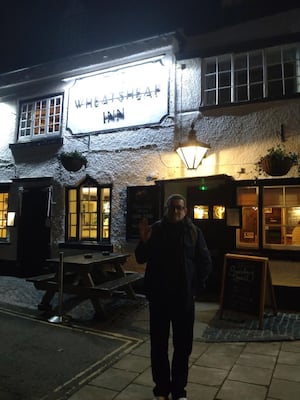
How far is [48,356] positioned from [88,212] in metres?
5.42

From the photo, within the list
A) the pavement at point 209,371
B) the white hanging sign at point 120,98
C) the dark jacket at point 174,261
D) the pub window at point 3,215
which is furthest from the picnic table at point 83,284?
the pub window at point 3,215

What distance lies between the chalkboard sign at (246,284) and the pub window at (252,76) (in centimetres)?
376

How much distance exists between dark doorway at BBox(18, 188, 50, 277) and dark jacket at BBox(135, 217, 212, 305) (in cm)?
759

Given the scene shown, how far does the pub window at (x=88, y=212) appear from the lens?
9703mm

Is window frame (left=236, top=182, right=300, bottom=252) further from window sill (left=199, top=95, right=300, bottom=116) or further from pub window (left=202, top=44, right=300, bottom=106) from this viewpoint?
pub window (left=202, top=44, right=300, bottom=106)

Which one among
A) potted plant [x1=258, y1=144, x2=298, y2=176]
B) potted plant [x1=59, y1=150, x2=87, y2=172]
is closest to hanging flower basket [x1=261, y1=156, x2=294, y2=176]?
potted plant [x1=258, y1=144, x2=298, y2=176]

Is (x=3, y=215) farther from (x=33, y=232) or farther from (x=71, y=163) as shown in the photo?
(x=71, y=163)

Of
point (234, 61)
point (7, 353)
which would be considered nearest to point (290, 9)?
point (234, 61)

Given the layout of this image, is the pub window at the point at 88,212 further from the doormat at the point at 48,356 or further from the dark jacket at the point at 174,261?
the dark jacket at the point at 174,261

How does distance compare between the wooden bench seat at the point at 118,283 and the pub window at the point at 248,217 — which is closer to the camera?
the wooden bench seat at the point at 118,283

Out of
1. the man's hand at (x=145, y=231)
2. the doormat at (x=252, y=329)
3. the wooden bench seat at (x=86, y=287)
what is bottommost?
the doormat at (x=252, y=329)

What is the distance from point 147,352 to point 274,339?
75.9 inches

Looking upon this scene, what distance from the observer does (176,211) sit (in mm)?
3611

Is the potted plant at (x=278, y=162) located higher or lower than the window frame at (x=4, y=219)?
higher
